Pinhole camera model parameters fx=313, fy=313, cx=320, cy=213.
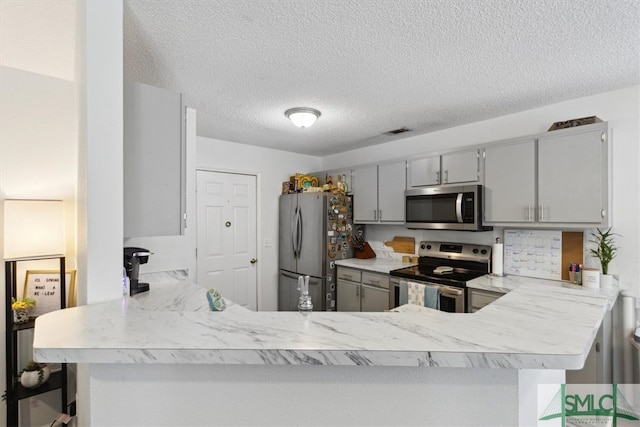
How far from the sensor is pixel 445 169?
10.3ft

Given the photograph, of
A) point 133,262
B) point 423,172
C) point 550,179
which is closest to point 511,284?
point 550,179

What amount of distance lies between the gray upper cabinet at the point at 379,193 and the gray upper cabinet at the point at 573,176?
52.1 inches

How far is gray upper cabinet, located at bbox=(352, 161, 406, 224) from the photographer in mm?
3547

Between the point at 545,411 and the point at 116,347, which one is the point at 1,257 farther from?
the point at 545,411

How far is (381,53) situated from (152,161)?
1.39 m

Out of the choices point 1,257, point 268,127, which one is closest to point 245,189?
point 268,127

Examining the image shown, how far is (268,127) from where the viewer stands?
3.32m

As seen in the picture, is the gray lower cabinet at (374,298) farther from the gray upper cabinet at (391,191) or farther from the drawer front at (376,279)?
the gray upper cabinet at (391,191)

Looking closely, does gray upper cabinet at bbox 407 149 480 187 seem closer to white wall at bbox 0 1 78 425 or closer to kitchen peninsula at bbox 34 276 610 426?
kitchen peninsula at bbox 34 276 610 426

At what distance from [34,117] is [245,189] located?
219cm

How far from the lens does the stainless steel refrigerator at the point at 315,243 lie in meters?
3.79

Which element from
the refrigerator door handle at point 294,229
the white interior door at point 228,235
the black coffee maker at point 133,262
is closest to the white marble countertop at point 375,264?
the refrigerator door handle at point 294,229

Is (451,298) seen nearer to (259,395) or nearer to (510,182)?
(510,182)

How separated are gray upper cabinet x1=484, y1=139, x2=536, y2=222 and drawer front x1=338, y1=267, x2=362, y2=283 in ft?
4.75
